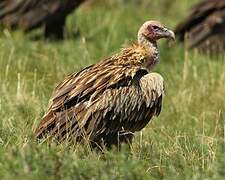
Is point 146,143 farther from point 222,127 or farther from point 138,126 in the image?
point 222,127

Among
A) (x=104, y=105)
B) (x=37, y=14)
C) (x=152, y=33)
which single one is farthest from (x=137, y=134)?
(x=37, y=14)

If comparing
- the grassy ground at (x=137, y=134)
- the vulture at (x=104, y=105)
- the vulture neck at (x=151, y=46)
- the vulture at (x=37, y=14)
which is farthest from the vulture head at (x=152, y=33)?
the vulture at (x=37, y=14)

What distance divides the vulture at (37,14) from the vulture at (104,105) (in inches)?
173

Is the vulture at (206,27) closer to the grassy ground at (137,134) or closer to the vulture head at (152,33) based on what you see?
the grassy ground at (137,134)

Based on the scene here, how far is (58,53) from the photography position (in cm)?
1018

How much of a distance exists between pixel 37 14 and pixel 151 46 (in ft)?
13.9

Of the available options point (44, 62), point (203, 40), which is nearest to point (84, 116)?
point (44, 62)

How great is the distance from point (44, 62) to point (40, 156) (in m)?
4.64

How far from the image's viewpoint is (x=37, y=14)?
36.4 ft

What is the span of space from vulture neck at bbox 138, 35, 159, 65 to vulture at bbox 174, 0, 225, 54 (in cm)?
407

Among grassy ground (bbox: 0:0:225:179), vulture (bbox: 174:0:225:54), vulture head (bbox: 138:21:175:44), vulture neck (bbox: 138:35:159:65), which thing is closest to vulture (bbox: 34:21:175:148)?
grassy ground (bbox: 0:0:225:179)

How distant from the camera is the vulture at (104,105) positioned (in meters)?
6.21

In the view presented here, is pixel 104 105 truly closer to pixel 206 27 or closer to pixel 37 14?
pixel 37 14

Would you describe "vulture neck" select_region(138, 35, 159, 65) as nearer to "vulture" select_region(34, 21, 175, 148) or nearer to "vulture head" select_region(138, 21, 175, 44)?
"vulture head" select_region(138, 21, 175, 44)
